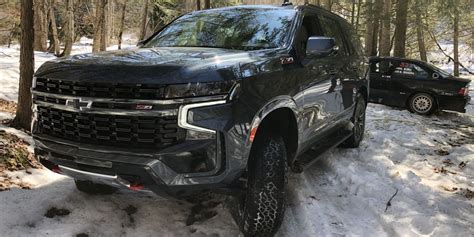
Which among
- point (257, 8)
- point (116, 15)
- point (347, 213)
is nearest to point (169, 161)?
point (347, 213)

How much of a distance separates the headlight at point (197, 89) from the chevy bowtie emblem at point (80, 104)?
1.87 ft

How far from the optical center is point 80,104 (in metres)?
2.82

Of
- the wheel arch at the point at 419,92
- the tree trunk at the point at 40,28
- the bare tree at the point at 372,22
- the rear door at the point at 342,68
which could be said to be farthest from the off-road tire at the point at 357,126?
the tree trunk at the point at 40,28

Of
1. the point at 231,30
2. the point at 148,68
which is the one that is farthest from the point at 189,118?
the point at 231,30

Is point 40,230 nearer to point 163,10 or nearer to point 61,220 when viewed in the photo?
point 61,220

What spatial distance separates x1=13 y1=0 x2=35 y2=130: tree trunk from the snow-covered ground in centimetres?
179

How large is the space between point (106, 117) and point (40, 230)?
4.08 feet

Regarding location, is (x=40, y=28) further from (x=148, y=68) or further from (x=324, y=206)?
(x=148, y=68)

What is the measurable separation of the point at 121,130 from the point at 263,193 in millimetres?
1231

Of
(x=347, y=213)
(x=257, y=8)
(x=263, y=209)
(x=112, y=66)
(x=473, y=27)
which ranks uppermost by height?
(x=473, y=27)

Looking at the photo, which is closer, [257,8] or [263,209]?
[263,209]

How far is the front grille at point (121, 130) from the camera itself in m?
2.71

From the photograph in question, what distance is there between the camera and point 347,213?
419 centimetres

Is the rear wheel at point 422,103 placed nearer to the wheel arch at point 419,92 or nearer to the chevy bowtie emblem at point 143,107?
the wheel arch at point 419,92
